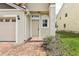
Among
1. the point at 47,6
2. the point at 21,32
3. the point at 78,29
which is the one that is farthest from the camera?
the point at 78,29

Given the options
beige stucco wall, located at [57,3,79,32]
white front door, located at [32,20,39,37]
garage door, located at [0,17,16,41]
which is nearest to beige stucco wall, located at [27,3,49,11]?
garage door, located at [0,17,16,41]

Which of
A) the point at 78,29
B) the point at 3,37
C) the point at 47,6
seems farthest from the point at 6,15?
the point at 78,29

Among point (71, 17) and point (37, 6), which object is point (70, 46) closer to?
point (37, 6)

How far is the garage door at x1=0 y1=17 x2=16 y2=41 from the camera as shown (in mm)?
19033

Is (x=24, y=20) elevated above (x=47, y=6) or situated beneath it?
situated beneath

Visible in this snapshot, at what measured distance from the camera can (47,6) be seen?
2031 centimetres

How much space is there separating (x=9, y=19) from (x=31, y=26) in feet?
13.5

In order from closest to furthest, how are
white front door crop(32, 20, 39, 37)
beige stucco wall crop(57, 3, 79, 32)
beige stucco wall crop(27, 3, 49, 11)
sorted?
beige stucco wall crop(27, 3, 49, 11) < white front door crop(32, 20, 39, 37) < beige stucco wall crop(57, 3, 79, 32)

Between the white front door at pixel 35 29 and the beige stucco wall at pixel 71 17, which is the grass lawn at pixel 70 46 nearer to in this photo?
the white front door at pixel 35 29

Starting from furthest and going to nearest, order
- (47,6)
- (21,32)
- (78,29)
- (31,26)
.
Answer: (78,29)
(31,26)
(47,6)
(21,32)

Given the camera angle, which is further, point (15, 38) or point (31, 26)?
point (31, 26)

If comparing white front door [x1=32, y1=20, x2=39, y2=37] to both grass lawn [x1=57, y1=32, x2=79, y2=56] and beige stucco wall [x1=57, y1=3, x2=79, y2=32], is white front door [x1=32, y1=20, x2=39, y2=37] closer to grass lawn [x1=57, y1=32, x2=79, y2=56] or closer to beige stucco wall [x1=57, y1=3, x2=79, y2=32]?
grass lawn [x1=57, y1=32, x2=79, y2=56]

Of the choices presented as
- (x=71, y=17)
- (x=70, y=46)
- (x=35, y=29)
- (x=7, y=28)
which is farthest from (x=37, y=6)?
(x=71, y=17)

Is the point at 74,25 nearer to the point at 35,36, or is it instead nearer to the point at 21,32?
the point at 35,36
